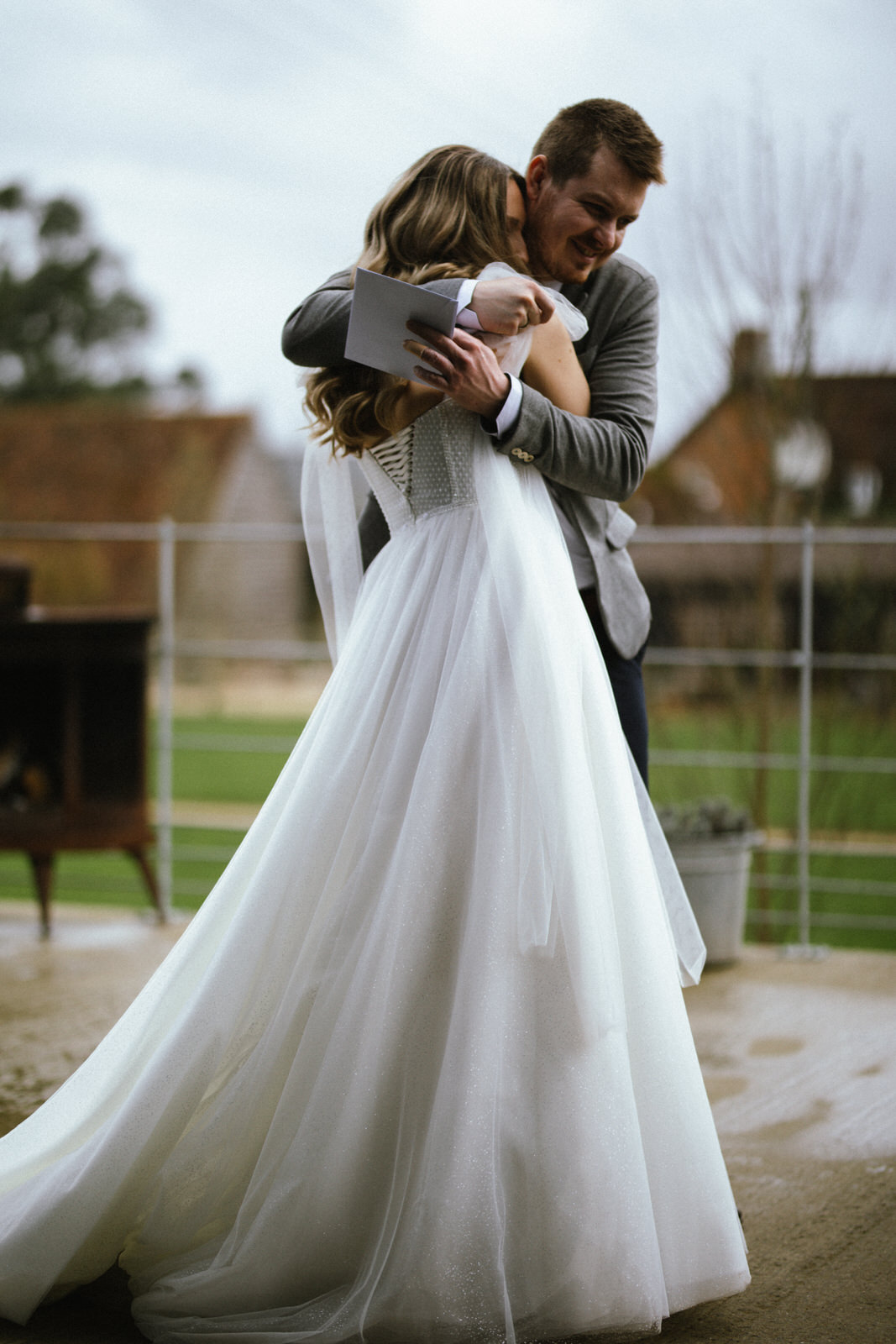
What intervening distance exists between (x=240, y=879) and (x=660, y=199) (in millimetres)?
4209

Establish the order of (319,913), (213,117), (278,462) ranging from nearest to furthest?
(319,913)
(213,117)
(278,462)

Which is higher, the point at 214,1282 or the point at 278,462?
the point at 278,462

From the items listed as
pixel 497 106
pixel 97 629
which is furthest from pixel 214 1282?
pixel 497 106

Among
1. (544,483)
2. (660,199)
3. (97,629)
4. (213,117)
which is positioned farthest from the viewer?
(213,117)

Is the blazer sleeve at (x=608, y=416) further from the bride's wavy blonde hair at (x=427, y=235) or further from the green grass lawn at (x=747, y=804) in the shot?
the green grass lawn at (x=747, y=804)

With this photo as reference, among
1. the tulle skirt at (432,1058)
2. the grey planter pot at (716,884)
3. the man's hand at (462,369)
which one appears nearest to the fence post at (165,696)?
the grey planter pot at (716,884)

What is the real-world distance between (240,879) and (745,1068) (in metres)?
1.47

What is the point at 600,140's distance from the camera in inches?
59.4

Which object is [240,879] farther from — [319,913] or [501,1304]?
[501,1304]

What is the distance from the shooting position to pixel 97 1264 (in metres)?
1.51

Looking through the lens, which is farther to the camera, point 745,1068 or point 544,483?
point 745,1068

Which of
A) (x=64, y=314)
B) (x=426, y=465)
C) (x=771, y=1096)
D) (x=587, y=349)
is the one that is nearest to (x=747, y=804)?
(x=771, y=1096)

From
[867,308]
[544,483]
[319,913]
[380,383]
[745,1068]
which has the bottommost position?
[745,1068]

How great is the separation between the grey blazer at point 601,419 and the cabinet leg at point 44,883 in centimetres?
237
